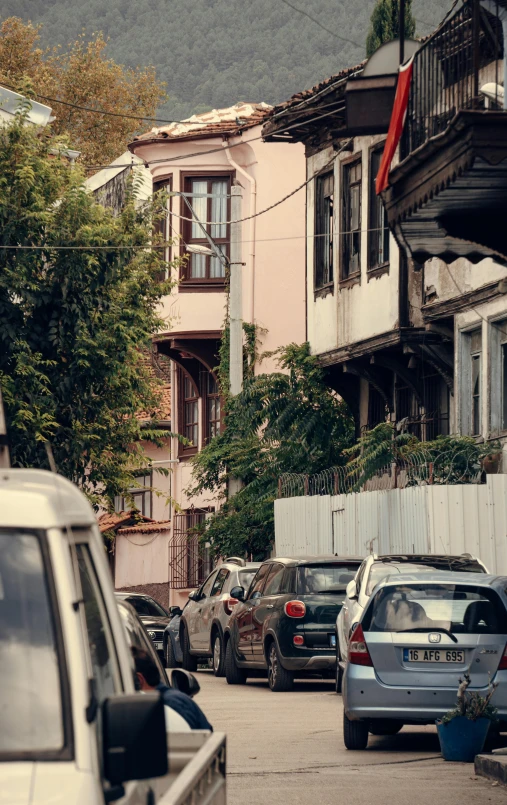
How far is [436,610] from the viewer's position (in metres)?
14.4

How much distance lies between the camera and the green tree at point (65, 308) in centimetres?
2914

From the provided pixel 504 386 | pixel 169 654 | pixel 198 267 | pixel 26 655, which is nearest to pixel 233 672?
pixel 504 386

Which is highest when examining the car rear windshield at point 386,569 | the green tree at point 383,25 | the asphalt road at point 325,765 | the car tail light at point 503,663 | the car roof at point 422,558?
the green tree at point 383,25

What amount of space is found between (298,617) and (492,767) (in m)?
8.84

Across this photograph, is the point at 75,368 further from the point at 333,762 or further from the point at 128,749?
the point at 128,749

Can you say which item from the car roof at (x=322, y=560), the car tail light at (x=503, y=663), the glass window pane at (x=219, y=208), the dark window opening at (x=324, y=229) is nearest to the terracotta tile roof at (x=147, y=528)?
the glass window pane at (x=219, y=208)

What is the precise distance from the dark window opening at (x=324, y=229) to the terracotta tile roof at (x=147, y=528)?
1274cm

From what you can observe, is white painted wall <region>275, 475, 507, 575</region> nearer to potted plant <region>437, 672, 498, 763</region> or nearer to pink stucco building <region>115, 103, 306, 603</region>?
potted plant <region>437, 672, 498, 763</region>

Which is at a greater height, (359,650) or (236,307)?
(236,307)

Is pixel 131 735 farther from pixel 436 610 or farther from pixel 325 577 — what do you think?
pixel 325 577

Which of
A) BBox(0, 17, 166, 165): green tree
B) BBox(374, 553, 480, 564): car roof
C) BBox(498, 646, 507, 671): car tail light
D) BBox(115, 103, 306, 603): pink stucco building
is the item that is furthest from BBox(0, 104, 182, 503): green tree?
BBox(0, 17, 166, 165): green tree

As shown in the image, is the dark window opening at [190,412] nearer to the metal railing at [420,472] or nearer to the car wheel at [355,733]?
the metal railing at [420,472]

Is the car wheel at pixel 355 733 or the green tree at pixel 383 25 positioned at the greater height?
the green tree at pixel 383 25

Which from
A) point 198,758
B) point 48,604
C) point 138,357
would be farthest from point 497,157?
point 138,357
